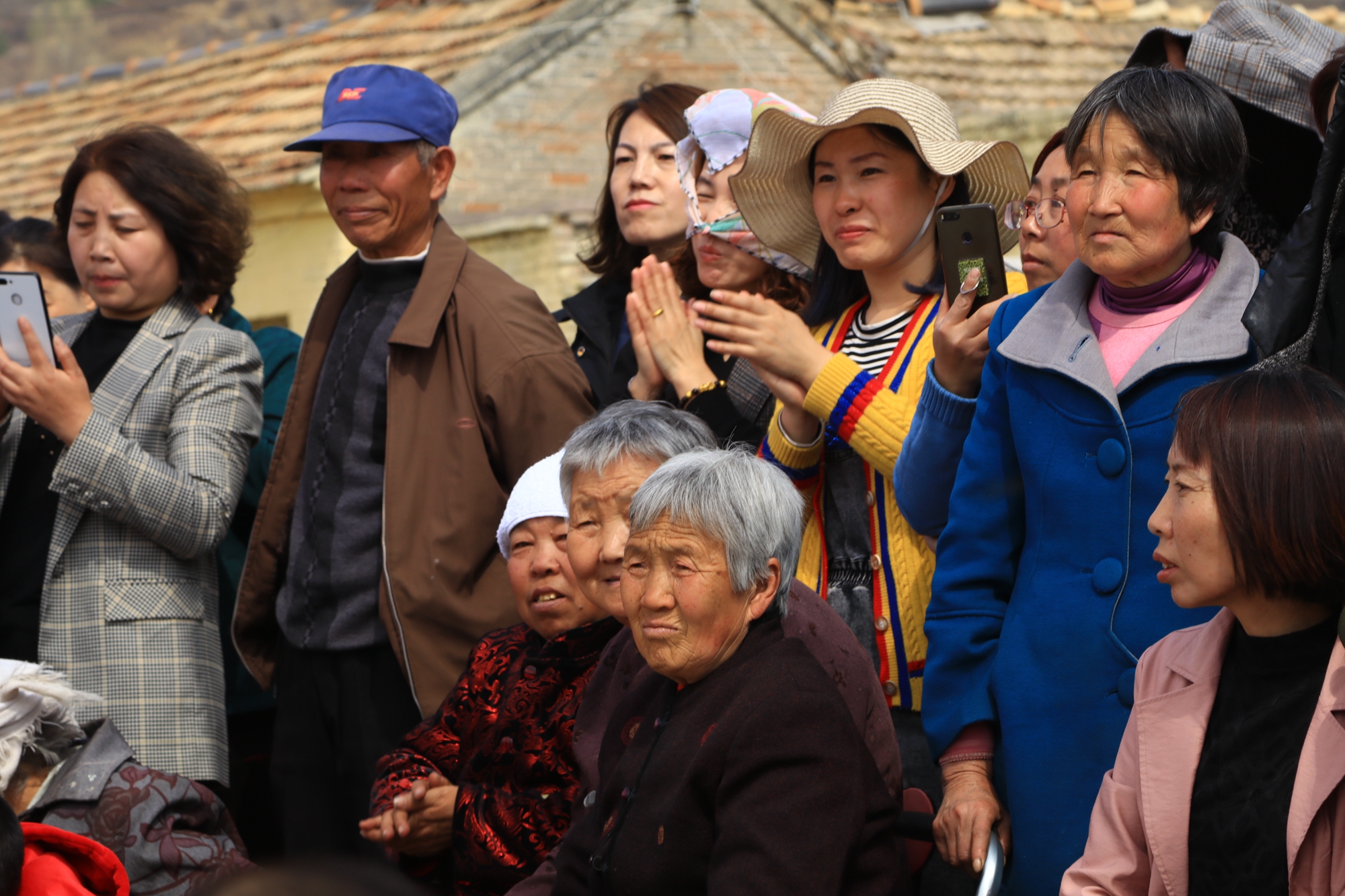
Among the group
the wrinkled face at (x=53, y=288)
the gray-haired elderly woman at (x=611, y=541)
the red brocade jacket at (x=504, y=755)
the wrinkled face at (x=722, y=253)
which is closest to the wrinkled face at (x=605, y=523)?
the gray-haired elderly woman at (x=611, y=541)

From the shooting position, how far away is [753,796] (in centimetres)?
226

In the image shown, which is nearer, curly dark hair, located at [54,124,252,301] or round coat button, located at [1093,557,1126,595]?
round coat button, located at [1093,557,1126,595]

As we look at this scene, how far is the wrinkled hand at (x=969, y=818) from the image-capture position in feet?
7.77

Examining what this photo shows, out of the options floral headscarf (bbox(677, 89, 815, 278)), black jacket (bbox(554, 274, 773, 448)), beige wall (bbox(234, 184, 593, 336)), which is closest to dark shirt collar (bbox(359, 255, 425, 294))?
black jacket (bbox(554, 274, 773, 448))

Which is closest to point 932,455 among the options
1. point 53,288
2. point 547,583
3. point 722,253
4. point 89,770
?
point 547,583

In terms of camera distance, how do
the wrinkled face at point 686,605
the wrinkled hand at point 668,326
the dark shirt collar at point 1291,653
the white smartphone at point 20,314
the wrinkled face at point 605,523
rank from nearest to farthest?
the dark shirt collar at point 1291,653 < the wrinkled face at point 686,605 < the wrinkled face at point 605,523 < the wrinkled hand at point 668,326 < the white smartphone at point 20,314

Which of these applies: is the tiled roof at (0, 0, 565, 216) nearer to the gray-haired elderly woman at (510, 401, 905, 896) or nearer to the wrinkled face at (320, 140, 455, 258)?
the wrinkled face at (320, 140, 455, 258)

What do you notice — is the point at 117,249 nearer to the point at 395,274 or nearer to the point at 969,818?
the point at 395,274

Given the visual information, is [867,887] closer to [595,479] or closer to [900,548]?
[900,548]

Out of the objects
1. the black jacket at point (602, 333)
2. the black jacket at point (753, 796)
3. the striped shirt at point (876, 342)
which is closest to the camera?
the black jacket at point (753, 796)

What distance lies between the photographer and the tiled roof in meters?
11.1

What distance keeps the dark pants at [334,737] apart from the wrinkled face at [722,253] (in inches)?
53.9

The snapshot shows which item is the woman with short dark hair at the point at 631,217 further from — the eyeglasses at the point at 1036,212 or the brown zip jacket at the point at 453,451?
the eyeglasses at the point at 1036,212

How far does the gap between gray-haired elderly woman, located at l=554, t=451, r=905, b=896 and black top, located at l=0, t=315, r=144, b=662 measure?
2.25 m
